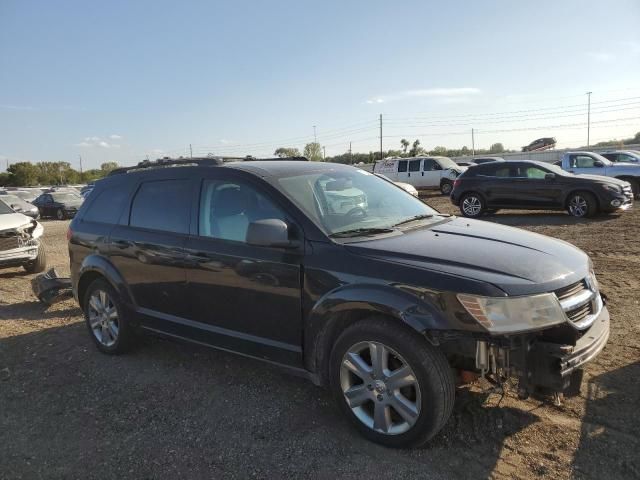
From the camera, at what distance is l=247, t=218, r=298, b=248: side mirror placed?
3.22 metres

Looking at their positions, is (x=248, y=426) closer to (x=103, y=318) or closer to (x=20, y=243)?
(x=103, y=318)

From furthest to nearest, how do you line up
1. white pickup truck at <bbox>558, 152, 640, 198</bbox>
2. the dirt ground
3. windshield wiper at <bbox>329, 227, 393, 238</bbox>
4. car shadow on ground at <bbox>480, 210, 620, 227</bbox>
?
white pickup truck at <bbox>558, 152, 640, 198</bbox> → car shadow on ground at <bbox>480, 210, 620, 227</bbox> → windshield wiper at <bbox>329, 227, 393, 238</bbox> → the dirt ground

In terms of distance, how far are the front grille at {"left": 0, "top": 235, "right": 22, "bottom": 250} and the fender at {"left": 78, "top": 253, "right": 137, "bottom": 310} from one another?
4.82 meters

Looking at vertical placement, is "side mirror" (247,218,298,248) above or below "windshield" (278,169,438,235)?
below

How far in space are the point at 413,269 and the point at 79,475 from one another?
91.8 inches

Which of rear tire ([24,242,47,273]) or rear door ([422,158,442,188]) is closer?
rear tire ([24,242,47,273])

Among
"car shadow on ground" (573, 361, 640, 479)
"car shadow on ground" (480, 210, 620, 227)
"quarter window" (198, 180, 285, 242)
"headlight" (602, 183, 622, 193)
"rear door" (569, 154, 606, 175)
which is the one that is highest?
"rear door" (569, 154, 606, 175)

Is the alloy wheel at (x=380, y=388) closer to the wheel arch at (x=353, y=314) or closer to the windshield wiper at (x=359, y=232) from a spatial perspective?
the wheel arch at (x=353, y=314)

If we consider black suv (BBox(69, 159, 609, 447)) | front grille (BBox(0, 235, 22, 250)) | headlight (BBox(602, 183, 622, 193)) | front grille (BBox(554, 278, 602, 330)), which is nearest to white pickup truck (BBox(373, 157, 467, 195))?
headlight (BBox(602, 183, 622, 193))

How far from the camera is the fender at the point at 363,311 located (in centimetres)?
279

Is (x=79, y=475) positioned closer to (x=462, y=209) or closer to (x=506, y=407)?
(x=506, y=407)

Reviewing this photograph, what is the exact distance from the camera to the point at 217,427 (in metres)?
3.44

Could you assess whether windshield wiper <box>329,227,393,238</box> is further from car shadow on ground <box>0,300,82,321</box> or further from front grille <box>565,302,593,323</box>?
car shadow on ground <box>0,300,82,321</box>

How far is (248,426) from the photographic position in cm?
343
